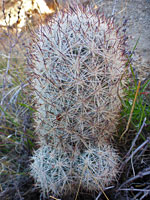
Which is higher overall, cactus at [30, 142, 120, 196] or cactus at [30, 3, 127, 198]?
cactus at [30, 3, 127, 198]

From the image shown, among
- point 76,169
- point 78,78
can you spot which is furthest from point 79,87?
point 76,169

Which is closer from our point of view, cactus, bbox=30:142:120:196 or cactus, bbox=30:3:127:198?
cactus, bbox=30:3:127:198

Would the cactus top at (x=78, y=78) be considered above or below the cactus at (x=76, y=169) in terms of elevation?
above

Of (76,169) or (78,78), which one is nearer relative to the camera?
(78,78)

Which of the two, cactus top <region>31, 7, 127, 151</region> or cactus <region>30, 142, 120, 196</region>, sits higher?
cactus top <region>31, 7, 127, 151</region>

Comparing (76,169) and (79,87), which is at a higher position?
(79,87)

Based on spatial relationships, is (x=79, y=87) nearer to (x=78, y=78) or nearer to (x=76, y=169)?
(x=78, y=78)

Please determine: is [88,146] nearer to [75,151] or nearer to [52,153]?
[75,151]

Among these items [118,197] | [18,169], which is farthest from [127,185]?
[18,169]

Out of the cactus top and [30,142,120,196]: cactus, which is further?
[30,142,120,196]: cactus
